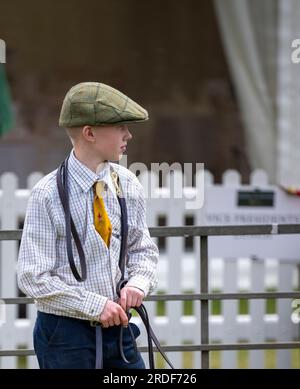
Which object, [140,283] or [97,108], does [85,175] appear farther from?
[140,283]

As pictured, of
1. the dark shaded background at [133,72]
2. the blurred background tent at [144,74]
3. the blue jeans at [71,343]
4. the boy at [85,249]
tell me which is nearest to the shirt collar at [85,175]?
the boy at [85,249]

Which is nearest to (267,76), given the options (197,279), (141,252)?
(197,279)

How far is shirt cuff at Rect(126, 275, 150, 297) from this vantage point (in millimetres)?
3156

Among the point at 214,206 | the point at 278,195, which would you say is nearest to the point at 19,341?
the point at 214,206

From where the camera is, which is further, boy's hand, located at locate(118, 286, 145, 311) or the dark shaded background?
the dark shaded background

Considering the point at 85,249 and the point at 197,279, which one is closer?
the point at 85,249

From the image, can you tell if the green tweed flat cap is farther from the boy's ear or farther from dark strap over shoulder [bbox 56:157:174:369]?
dark strap over shoulder [bbox 56:157:174:369]

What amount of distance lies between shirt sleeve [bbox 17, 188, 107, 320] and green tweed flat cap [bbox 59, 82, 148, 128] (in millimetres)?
264

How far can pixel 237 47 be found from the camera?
807 centimetres

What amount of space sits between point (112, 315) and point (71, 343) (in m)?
0.20

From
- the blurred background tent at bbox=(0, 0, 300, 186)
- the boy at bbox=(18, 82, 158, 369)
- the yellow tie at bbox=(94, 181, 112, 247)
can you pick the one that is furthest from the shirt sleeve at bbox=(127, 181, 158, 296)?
the blurred background tent at bbox=(0, 0, 300, 186)

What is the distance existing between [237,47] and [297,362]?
2659 mm

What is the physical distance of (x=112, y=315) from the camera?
3.05 meters

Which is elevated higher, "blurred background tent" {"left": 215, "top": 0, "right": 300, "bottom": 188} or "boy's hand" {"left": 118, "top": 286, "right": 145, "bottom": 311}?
"blurred background tent" {"left": 215, "top": 0, "right": 300, "bottom": 188}
